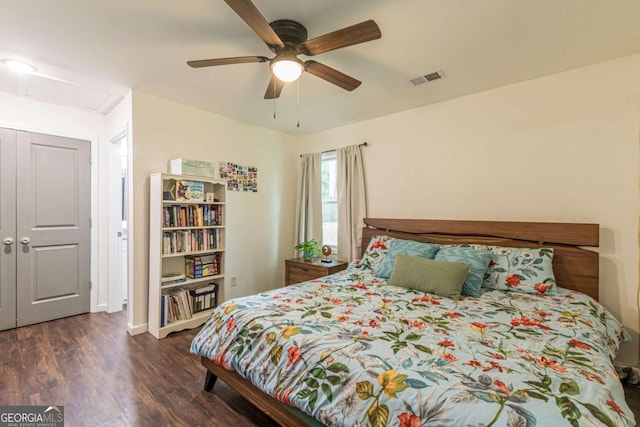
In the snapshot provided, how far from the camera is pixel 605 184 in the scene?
2.28m

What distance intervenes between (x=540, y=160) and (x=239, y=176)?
10.5 feet

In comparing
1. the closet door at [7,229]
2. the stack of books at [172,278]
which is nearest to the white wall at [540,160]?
the stack of books at [172,278]

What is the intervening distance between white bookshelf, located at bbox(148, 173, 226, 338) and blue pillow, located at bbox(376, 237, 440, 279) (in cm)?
182

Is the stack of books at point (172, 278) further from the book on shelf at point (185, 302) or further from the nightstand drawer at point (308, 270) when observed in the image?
the nightstand drawer at point (308, 270)

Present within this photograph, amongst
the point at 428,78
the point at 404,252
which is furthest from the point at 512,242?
the point at 428,78

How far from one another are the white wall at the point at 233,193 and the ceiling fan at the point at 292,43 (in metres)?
1.45

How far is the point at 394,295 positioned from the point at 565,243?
151 cm

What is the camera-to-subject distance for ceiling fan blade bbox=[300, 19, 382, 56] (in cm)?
147

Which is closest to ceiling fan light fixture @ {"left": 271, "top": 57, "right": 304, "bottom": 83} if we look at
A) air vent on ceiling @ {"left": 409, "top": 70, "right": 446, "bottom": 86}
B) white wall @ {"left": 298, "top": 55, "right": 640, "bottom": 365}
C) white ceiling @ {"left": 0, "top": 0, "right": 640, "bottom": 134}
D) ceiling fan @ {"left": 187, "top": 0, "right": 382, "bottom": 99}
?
ceiling fan @ {"left": 187, "top": 0, "right": 382, "bottom": 99}

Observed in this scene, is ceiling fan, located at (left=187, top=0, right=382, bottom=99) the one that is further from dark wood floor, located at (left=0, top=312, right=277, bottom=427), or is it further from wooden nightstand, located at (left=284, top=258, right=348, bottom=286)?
dark wood floor, located at (left=0, top=312, right=277, bottom=427)

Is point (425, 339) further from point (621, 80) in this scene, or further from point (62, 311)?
point (62, 311)

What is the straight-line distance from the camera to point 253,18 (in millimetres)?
1423

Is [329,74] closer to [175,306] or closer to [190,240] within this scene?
[190,240]

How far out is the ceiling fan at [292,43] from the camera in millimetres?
1464
